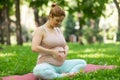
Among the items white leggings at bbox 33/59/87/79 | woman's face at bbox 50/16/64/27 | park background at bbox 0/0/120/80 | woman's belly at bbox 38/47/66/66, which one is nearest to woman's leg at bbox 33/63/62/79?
white leggings at bbox 33/59/87/79

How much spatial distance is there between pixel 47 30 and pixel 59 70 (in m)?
0.93

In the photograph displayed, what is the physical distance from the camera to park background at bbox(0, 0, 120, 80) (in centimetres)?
1179

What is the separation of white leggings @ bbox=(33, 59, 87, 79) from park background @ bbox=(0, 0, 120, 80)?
68 cm

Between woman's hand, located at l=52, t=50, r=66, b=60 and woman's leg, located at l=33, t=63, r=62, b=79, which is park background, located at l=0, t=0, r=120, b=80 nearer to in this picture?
woman's leg, located at l=33, t=63, r=62, b=79

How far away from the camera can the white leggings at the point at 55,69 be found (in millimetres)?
8250

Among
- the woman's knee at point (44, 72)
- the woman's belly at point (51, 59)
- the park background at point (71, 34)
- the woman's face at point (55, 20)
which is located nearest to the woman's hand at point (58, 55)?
the woman's belly at point (51, 59)

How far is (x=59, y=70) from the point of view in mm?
8789

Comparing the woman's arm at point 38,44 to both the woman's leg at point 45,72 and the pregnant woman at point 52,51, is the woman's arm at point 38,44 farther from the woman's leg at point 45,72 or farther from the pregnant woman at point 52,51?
the woman's leg at point 45,72

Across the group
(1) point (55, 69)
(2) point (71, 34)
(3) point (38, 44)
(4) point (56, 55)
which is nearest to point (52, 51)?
(4) point (56, 55)

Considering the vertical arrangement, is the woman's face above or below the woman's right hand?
above

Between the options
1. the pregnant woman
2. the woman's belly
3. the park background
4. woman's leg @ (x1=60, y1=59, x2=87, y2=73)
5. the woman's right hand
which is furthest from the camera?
the park background

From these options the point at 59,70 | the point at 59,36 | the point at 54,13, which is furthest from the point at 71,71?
the point at 54,13

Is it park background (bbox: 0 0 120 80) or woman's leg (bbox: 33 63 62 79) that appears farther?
park background (bbox: 0 0 120 80)

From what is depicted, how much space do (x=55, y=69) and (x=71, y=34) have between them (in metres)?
54.8
